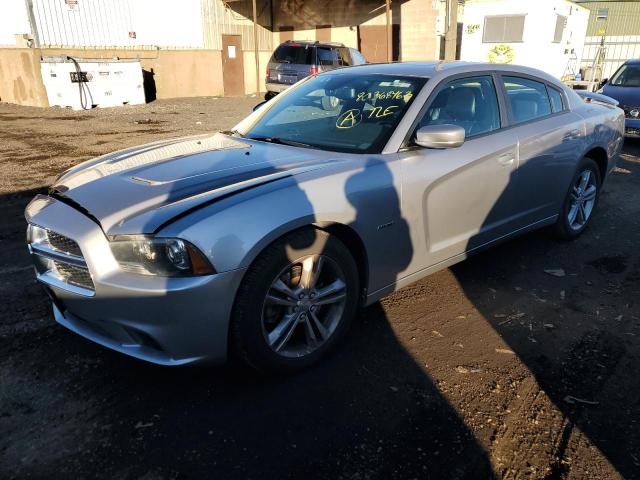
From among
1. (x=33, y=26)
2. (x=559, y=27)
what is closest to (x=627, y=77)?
(x=559, y=27)

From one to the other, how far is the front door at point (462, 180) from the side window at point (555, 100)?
92cm

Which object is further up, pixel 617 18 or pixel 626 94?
pixel 617 18

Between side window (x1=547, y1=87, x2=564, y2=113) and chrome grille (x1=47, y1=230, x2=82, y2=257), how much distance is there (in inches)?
155

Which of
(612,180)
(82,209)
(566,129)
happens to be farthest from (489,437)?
(612,180)

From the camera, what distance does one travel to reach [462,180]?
3521 millimetres

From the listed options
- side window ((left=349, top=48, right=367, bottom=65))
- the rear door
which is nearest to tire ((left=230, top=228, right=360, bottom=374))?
the rear door

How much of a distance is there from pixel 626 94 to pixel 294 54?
30.9 ft

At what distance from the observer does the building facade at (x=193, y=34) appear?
1539 centimetres

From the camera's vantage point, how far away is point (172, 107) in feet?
54.9

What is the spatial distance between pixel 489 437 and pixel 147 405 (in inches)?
65.6

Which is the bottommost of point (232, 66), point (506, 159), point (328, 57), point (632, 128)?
point (632, 128)

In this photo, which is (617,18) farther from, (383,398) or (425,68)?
(383,398)

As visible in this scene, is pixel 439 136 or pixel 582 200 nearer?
pixel 439 136

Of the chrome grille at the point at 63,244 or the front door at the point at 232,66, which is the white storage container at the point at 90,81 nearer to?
the front door at the point at 232,66
